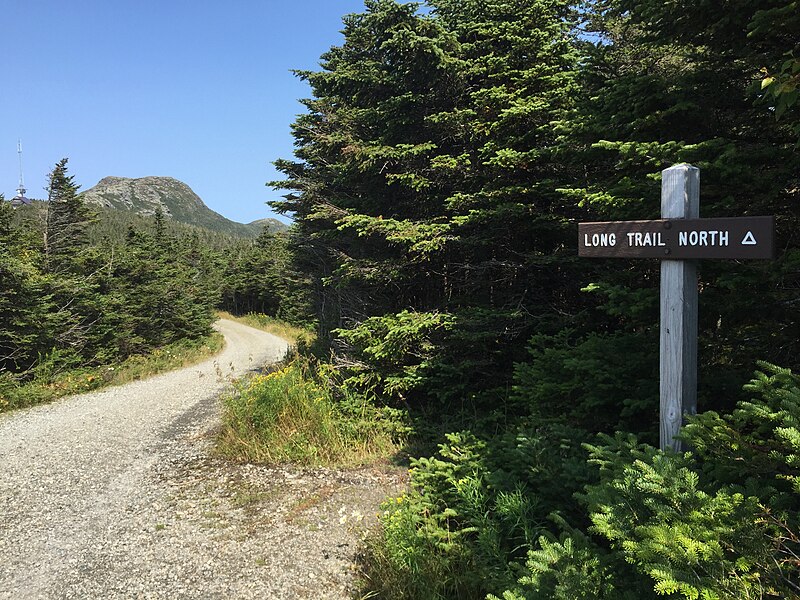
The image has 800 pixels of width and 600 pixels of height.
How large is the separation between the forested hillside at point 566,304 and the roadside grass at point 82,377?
28.8ft

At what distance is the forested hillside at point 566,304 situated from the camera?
75.8 inches

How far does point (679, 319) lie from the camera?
2746mm

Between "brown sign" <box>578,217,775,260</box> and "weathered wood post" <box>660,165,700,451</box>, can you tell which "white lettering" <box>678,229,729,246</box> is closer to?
"brown sign" <box>578,217,775,260</box>

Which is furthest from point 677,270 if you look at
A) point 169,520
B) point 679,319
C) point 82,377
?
point 82,377

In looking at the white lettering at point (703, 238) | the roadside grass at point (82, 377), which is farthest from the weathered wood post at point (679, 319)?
the roadside grass at point (82, 377)

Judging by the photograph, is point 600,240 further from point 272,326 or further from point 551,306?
point 272,326

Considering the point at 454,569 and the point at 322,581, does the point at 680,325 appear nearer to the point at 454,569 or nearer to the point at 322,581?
the point at 454,569

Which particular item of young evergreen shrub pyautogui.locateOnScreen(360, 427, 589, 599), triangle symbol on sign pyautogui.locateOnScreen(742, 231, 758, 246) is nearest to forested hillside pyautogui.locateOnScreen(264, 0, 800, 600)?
young evergreen shrub pyautogui.locateOnScreen(360, 427, 589, 599)

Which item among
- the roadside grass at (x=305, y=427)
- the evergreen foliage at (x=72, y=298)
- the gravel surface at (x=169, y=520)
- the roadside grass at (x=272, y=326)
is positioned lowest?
the roadside grass at (x=272, y=326)

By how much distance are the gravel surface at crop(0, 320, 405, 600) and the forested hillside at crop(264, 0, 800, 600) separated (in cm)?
96

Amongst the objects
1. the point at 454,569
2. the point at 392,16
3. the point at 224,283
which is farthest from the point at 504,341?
the point at 224,283

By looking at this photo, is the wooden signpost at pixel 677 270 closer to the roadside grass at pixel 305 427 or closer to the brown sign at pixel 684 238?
the brown sign at pixel 684 238

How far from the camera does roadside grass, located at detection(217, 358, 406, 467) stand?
21.8 ft

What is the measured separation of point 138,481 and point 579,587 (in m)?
6.50
